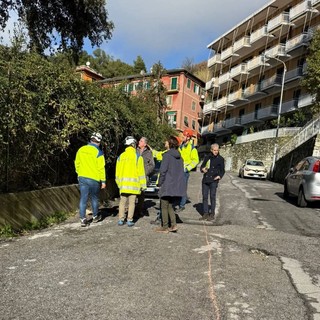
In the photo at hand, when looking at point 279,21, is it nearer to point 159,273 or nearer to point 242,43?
point 242,43

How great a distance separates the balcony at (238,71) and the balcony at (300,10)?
983 cm

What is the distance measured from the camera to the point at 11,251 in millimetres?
5277

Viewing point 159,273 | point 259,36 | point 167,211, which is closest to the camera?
point 159,273

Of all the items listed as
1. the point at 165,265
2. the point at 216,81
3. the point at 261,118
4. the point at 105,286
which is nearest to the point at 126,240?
the point at 165,265

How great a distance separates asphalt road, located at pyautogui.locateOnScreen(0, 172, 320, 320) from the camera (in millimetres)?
3514

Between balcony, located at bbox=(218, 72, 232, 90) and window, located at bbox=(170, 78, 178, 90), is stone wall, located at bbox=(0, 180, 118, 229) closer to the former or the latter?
balcony, located at bbox=(218, 72, 232, 90)

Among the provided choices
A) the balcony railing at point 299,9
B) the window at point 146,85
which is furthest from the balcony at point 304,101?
the window at point 146,85

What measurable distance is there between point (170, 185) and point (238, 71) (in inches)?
1834

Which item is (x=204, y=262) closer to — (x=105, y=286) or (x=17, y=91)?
(x=105, y=286)

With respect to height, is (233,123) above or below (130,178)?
above

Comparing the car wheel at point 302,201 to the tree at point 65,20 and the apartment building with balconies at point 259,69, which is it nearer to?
the tree at point 65,20

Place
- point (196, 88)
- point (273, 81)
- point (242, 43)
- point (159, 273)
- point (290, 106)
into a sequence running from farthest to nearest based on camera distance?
point (196, 88) → point (242, 43) → point (273, 81) → point (290, 106) → point (159, 273)

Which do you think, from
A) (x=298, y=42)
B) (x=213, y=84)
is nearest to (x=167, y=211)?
(x=298, y=42)

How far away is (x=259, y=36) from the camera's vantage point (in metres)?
45.9
